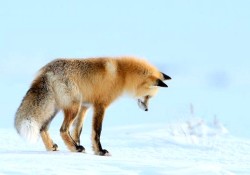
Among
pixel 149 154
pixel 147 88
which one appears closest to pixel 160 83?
pixel 147 88

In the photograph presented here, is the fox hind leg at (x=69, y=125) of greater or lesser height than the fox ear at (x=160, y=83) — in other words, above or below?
below

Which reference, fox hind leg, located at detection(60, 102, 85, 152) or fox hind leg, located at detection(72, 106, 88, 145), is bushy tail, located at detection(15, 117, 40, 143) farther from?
fox hind leg, located at detection(72, 106, 88, 145)

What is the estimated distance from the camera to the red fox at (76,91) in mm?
8172

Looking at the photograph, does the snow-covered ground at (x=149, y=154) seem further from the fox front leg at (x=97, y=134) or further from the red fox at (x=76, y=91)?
the red fox at (x=76, y=91)

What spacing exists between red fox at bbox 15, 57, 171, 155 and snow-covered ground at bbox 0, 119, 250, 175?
0.42 metres

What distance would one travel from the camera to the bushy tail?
787 cm

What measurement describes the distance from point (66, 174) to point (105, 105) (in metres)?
2.88

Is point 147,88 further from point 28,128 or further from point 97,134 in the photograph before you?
point 28,128

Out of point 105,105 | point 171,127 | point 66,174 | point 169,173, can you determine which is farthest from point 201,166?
point 171,127

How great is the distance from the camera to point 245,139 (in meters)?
15.4

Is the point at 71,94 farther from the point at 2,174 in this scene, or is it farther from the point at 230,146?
the point at 230,146

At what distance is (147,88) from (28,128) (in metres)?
2.31

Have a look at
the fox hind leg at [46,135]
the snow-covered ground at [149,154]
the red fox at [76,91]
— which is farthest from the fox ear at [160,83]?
the fox hind leg at [46,135]

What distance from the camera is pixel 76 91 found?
841 centimetres
